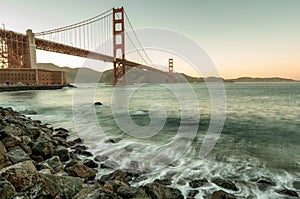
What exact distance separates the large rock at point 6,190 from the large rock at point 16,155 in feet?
4.40

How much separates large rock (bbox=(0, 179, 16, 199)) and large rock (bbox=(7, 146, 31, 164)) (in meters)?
1.34

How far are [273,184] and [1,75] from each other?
4158cm

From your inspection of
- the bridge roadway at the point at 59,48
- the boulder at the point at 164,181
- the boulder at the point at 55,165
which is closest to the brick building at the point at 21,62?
the bridge roadway at the point at 59,48

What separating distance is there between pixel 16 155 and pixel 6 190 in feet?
5.41

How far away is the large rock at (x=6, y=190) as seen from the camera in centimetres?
195

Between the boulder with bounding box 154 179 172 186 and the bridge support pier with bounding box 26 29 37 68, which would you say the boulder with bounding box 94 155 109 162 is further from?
the bridge support pier with bounding box 26 29 37 68

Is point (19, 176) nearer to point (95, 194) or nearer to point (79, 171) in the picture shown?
point (95, 194)

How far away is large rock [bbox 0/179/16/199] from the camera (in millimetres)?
1951

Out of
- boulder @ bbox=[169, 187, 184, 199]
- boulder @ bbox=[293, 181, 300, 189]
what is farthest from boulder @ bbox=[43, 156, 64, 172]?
boulder @ bbox=[293, 181, 300, 189]

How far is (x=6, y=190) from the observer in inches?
77.6

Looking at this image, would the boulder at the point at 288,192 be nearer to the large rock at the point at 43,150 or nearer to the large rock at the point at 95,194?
the large rock at the point at 95,194

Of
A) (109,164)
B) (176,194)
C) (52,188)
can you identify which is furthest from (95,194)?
(109,164)

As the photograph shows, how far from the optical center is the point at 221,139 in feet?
22.0

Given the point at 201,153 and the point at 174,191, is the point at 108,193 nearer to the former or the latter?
the point at 174,191
